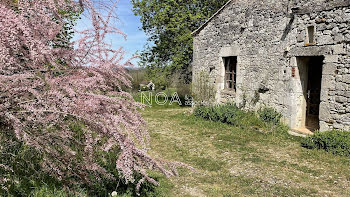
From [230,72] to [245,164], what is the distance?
5113 millimetres

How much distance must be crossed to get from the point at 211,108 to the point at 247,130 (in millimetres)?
1896

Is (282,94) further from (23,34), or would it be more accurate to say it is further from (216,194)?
(23,34)

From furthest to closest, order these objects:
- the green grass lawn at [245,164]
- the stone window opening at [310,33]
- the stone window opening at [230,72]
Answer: the stone window opening at [230,72] < the stone window opening at [310,33] < the green grass lawn at [245,164]

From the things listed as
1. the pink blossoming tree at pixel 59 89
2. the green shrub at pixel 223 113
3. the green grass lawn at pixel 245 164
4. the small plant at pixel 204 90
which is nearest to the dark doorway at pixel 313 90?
the green grass lawn at pixel 245 164

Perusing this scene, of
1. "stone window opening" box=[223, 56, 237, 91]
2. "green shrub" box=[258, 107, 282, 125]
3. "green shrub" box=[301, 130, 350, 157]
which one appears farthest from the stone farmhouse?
"green shrub" box=[301, 130, 350, 157]

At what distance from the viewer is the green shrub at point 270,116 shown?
760 cm

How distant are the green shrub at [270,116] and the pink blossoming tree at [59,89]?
18.5 feet

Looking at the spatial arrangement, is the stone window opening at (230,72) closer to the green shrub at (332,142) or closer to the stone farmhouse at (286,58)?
the stone farmhouse at (286,58)

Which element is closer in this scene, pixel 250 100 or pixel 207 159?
pixel 207 159

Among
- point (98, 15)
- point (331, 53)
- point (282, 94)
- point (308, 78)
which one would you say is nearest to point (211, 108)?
point (282, 94)

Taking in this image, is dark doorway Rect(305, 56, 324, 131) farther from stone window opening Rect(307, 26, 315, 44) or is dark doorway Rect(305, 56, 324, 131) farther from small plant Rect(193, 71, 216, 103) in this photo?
small plant Rect(193, 71, 216, 103)

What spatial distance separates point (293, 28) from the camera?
7.20 meters

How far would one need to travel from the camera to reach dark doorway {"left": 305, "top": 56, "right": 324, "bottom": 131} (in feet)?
25.0

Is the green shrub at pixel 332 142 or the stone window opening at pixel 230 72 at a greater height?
the stone window opening at pixel 230 72
